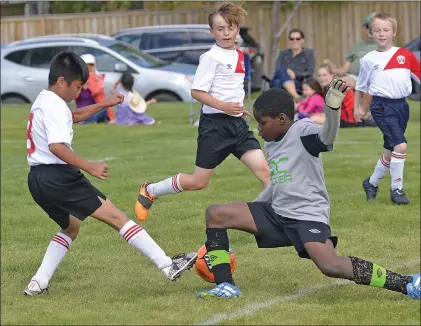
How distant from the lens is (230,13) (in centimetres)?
884

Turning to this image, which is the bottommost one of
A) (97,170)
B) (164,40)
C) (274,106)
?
(164,40)

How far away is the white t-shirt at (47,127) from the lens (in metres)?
7.18

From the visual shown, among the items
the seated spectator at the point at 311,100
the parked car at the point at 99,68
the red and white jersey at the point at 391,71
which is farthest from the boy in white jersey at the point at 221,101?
the parked car at the point at 99,68

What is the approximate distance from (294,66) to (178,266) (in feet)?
41.8

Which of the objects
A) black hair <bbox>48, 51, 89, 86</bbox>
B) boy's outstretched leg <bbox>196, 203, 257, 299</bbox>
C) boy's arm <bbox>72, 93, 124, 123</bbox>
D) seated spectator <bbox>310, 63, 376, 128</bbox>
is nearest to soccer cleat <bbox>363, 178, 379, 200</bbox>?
boy's arm <bbox>72, 93, 124, 123</bbox>

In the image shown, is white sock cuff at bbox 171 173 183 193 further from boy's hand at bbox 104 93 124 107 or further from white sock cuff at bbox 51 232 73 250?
white sock cuff at bbox 51 232 73 250

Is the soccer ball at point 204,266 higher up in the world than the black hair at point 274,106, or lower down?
lower down

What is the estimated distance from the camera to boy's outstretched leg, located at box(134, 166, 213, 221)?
9.26 metres

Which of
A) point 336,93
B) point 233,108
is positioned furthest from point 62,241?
point 336,93

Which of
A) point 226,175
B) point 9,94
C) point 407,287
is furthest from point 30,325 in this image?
point 9,94

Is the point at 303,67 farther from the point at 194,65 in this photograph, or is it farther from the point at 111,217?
the point at 111,217

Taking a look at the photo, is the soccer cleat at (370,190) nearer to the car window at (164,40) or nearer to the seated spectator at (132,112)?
the seated spectator at (132,112)

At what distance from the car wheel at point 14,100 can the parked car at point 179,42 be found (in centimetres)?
430

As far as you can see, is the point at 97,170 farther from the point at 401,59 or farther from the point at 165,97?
the point at 165,97
